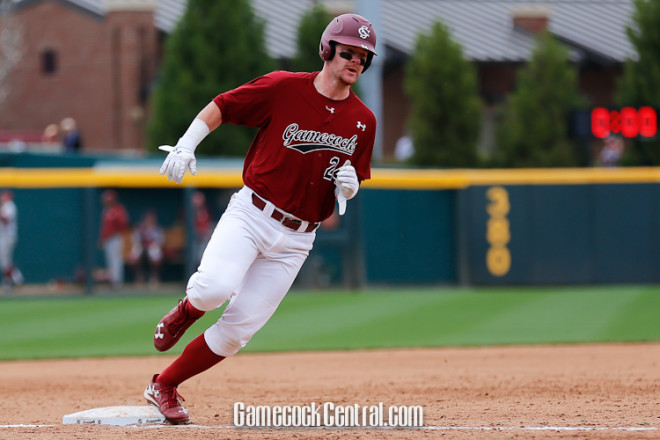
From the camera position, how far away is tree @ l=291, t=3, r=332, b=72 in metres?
19.1

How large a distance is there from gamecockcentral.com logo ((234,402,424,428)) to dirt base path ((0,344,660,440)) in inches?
3.7

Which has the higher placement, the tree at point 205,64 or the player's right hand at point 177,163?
the tree at point 205,64

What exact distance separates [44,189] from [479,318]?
7554 millimetres

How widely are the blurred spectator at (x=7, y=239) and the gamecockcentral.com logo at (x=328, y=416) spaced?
10041 millimetres

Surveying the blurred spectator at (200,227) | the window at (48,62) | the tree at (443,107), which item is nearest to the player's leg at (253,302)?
the blurred spectator at (200,227)

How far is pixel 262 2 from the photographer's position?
27062mm

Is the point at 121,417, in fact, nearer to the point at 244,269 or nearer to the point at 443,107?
the point at 244,269

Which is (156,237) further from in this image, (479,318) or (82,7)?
(82,7)

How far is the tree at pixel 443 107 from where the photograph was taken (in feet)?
62.6

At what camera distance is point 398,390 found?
657 centimetres

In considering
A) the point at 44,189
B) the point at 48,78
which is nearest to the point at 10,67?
the point at 48,78

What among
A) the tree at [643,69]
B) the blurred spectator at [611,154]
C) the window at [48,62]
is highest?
the window at [48,62]

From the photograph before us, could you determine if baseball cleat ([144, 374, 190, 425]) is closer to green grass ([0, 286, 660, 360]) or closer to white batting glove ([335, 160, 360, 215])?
white batting glove ([335, 160, 360, 215])

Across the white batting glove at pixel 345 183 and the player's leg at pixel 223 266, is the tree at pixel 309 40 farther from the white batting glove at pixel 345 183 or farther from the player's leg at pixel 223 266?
the player's leg at pixel 223 266
